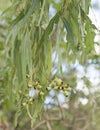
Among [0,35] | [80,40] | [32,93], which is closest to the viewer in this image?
[80,40]

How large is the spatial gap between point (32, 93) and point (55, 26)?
353 millimetres

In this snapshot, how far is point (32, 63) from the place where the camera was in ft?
5.26

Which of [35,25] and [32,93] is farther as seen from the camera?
[32,93]

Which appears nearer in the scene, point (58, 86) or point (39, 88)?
point (39, 88)

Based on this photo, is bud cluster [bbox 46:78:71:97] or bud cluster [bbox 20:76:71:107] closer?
bud cluster [bbox 20:76:71:107]

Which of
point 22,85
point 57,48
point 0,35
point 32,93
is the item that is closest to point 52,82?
point 32,93

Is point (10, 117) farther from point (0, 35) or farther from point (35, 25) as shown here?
point (35, 25)

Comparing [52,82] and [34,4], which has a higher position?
[34,4]

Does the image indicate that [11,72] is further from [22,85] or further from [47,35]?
[47,35]

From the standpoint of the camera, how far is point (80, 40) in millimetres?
1563

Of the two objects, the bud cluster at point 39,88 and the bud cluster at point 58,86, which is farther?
the bud cluster at point 58,86

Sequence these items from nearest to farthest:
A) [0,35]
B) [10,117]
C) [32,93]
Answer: [32,93] < [0,35] < [10,117]

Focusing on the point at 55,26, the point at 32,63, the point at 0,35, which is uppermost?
the point at 0,35

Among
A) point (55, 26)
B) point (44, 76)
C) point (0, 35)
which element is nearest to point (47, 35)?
point (55, 26)
